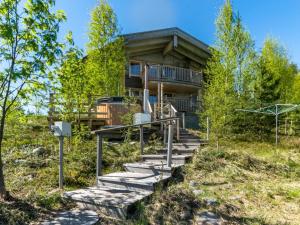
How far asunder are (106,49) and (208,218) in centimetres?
1282

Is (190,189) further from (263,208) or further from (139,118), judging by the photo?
(139,118)

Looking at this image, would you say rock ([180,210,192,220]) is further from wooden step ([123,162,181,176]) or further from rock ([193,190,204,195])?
wooden step ([123,162,181,176])

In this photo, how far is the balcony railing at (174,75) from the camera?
51.0 feet

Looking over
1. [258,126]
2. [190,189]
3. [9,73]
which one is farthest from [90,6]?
[190,189]

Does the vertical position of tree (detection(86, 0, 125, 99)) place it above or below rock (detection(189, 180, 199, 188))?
above

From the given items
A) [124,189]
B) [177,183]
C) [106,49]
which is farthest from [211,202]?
[106,49]

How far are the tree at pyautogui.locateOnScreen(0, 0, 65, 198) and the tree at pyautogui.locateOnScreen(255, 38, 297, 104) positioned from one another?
39.4ft

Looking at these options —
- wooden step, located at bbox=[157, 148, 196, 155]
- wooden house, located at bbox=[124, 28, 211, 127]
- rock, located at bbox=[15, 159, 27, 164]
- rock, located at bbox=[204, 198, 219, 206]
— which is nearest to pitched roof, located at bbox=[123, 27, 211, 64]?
wooden house, located at bbox=[124, 28, 211, 127]

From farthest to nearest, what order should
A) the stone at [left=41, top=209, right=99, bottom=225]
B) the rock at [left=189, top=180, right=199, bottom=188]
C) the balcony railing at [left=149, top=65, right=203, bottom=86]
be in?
1. the balcony railing at [left=149, top=65, right=203, bottom=86]
2. the rock at [left=189, top=180, right=199, bottom=188]
3. the stone at [left=41, top=209, right=99, bottom=225]

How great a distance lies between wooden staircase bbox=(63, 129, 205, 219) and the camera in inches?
153

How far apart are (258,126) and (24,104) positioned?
1136cm

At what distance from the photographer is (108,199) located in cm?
411

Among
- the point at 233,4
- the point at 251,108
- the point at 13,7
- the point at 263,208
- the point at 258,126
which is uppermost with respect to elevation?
the point at 233,4

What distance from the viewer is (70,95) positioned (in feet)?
22.7
